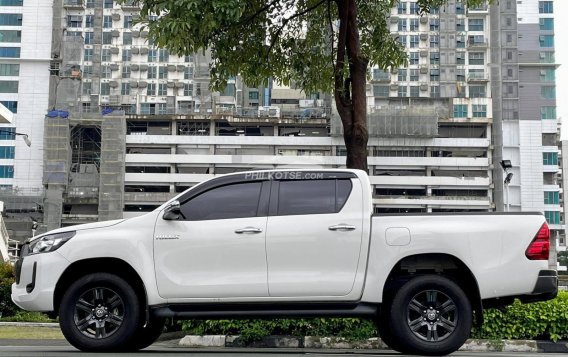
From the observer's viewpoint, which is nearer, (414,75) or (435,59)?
(414,75)

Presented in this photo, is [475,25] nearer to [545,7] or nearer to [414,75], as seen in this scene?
[545,7]

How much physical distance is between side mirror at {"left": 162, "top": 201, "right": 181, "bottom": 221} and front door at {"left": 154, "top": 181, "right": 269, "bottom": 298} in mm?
51

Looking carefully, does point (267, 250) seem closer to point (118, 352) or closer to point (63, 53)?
point (118, 352)

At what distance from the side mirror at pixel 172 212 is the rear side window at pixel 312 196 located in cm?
108

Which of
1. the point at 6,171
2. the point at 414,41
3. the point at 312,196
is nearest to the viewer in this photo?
the point at 312,196

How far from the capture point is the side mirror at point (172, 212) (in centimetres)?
759

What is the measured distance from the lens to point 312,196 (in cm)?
775

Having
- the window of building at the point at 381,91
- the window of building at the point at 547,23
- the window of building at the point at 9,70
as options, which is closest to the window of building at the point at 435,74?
the window of building at the point at 381,91

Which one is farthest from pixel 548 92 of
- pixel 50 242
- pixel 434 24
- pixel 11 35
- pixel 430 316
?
pixel 50 242

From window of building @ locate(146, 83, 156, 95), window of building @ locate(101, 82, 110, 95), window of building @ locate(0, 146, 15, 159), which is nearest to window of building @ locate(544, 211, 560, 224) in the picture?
window of building @ locate(146, 83, 156, 95)

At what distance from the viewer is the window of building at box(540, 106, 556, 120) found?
105125mm

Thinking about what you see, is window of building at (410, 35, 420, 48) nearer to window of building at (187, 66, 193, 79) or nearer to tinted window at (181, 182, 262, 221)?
window of building at (187, 66, 193, 79)

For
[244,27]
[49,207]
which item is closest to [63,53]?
[49,207]

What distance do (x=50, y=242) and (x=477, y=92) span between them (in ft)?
346
